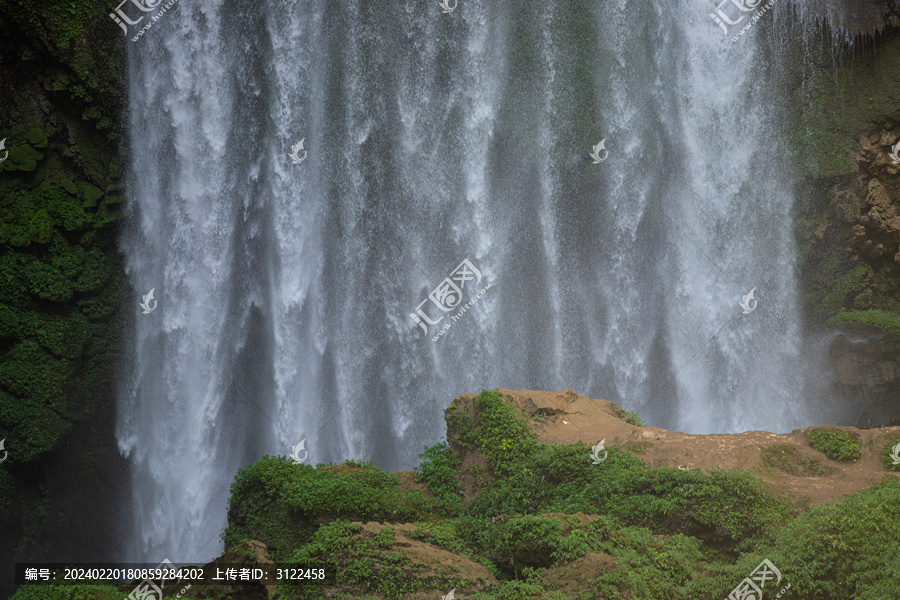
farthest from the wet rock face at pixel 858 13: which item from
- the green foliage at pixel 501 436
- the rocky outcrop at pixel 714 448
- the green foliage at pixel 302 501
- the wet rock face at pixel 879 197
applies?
the green foliage at pixel 302 501

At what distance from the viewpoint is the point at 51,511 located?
1421cm

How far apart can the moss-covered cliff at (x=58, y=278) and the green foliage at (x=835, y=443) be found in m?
14.3

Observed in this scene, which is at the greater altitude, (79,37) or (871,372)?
(79,37)

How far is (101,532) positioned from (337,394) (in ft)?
20.1

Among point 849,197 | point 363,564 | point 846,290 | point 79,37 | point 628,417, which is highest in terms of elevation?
point 79,37

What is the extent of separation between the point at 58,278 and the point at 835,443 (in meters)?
15.0

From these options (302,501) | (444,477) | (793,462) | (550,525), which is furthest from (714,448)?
(302,501)

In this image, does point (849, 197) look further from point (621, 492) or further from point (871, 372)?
point (621, 492)

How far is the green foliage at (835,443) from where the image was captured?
754cm

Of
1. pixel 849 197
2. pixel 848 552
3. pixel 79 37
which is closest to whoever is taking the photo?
pixel 848 552

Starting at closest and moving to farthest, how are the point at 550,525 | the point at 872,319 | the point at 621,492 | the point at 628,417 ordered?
1. the point at 550,525
2. the point at 621,492
3. the point at 628,417
4. the point at 872,319

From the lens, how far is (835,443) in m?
7.66

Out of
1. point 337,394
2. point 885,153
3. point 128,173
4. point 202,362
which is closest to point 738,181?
point 885,153

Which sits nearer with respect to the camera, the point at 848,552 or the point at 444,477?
the point at 848,552
